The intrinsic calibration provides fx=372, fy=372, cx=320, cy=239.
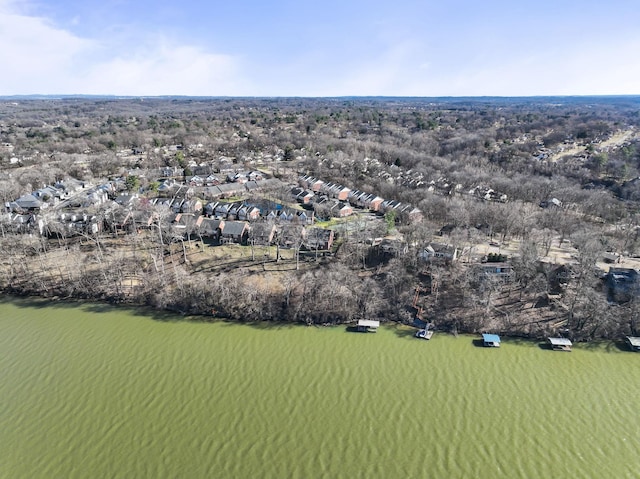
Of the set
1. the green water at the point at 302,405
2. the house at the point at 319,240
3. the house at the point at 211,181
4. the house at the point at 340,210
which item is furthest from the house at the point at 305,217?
the house at the point at 211,181

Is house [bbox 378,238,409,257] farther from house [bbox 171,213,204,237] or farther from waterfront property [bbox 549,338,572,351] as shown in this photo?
house [bbox 171,213,204,237]

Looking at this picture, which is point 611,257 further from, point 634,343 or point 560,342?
Answer: point 560,342

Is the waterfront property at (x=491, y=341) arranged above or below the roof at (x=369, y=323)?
below

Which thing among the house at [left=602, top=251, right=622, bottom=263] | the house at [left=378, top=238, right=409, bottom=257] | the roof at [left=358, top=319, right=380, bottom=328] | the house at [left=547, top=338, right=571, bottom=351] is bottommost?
the house at [left=547, top=338, right=571, bottom=351]

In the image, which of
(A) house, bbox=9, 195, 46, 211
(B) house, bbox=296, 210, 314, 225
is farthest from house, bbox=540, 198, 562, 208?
(A) house, bbox=9, 195, 46, 211

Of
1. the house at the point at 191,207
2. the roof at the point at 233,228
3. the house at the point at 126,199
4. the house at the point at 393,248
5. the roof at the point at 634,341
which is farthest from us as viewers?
the house at the point at 126,199

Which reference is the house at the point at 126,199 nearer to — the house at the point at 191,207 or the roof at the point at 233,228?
the house at the point at 191,207

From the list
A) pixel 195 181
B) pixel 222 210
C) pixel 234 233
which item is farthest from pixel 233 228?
pixel 195 181
